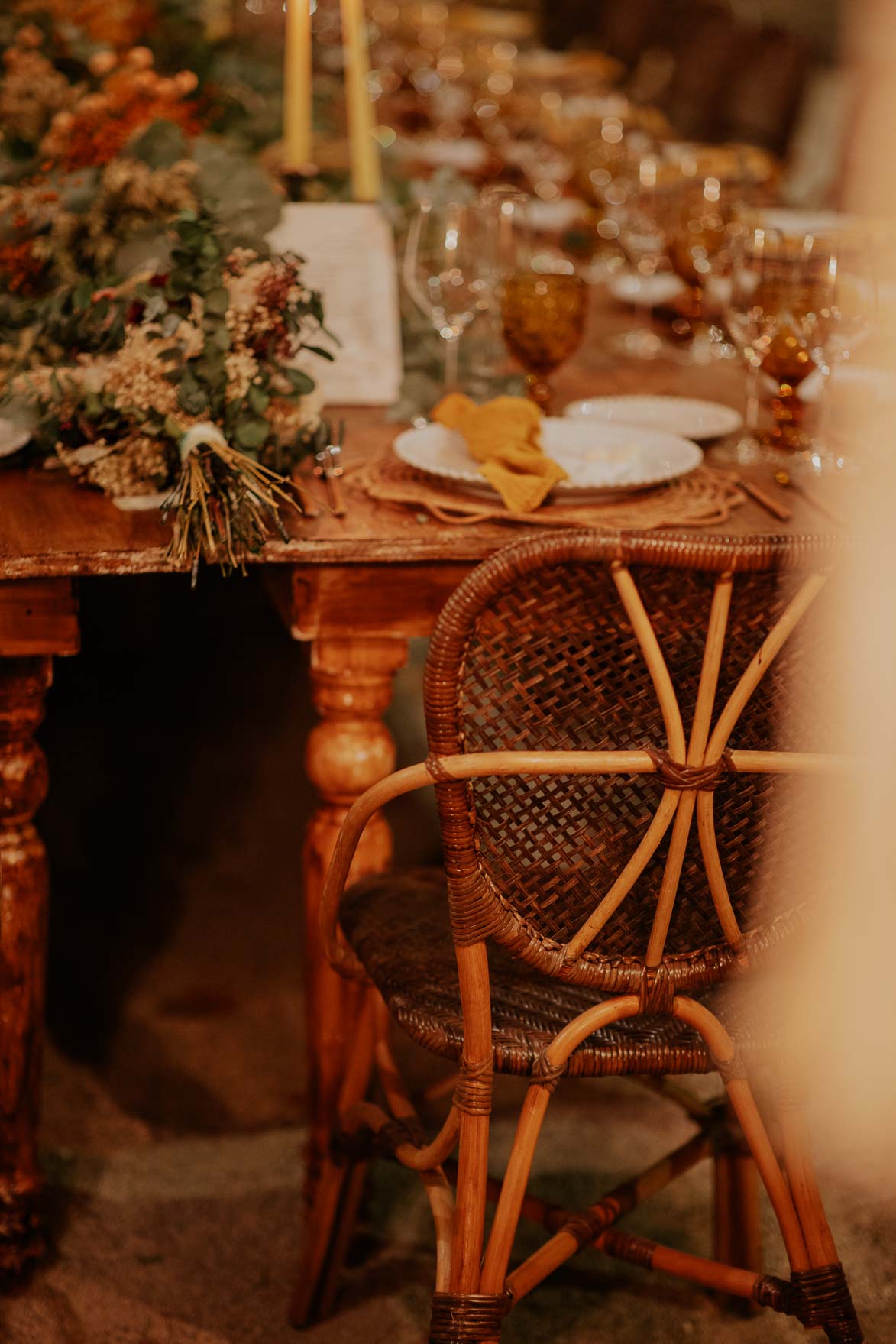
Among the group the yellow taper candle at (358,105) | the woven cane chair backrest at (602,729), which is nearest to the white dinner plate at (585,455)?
the woven cane chair backrest at (602,729)

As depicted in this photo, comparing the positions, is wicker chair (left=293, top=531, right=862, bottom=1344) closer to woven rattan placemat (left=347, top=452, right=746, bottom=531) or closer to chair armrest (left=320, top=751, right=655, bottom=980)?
chair armrest (left=320, top=751, right=655, bottom=980)

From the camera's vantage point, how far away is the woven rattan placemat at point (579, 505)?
1433 mm

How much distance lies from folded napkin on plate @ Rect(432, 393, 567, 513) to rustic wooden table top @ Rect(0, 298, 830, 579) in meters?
0.04

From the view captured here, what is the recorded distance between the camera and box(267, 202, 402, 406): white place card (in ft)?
6.22

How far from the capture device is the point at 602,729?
1.11 m

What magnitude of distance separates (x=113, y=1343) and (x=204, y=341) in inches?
39.1

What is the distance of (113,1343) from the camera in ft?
4.89

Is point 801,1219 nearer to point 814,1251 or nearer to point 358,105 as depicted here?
point 814,1251

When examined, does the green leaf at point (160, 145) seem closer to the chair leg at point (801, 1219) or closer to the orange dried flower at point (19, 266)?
the orange dried flower at point (19, 266)

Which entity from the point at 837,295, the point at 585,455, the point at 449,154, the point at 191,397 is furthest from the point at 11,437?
the point at 449,154

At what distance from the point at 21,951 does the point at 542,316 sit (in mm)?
911

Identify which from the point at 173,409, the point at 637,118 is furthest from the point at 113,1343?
the point at 637,118

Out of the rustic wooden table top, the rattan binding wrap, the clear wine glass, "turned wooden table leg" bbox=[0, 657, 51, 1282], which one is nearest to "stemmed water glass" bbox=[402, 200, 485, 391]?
the rustic wooden table top

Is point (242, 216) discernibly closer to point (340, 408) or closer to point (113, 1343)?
point (340, 408)
